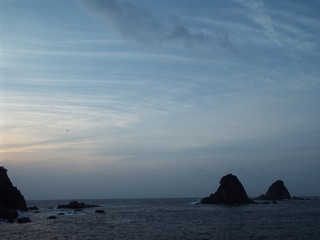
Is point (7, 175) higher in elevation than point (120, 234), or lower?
higher

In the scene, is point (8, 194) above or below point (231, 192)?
below

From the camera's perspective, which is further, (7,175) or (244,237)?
(7,175)

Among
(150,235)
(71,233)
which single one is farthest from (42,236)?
(150,235)

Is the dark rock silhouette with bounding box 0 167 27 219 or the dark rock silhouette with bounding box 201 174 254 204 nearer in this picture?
the dark rock silhouette with bounding box 0 167 27 219

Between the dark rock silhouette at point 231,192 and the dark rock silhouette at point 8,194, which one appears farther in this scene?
the dark rock silhouette at point 231,192

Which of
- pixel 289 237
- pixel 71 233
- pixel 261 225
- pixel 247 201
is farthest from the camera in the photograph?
pixel 247 201

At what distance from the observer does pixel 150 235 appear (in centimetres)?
5253

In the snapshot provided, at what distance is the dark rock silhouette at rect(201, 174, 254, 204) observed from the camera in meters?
150

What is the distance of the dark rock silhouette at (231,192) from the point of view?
491 ft

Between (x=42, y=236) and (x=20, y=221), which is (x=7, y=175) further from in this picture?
(x=42, y=236)

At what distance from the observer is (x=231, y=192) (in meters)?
150

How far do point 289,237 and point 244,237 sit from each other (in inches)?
241

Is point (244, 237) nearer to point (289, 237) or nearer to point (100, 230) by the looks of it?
point (289, 237)

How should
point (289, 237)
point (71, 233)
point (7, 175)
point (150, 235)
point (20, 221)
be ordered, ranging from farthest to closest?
point (7, 175) < point (20, 221) < point (71, 233) < point (150, 235) < point (289, 237)
